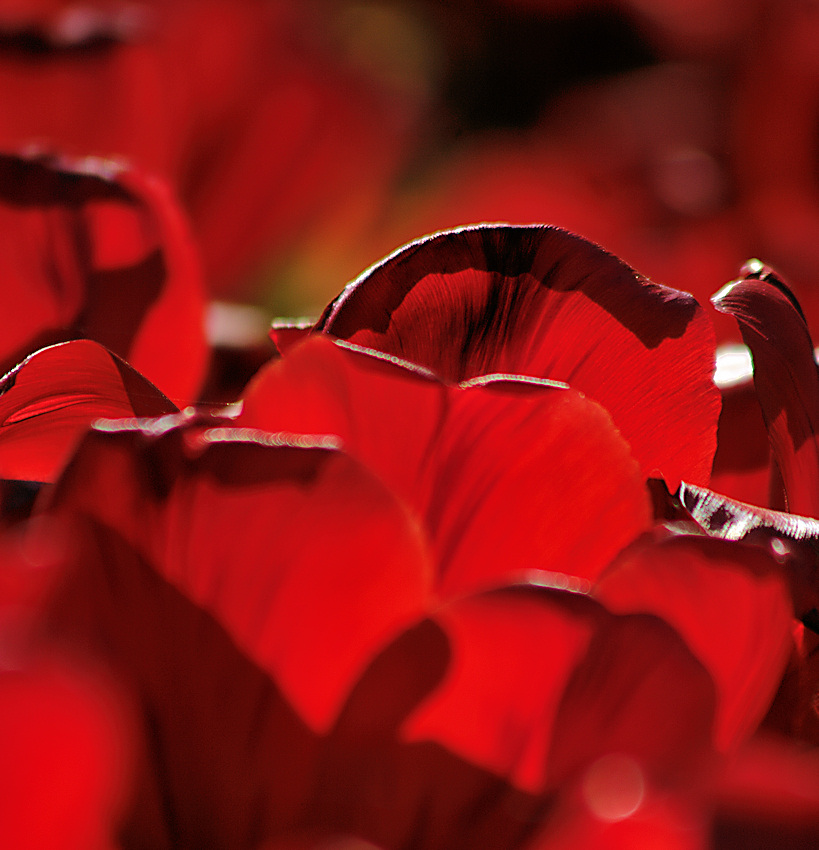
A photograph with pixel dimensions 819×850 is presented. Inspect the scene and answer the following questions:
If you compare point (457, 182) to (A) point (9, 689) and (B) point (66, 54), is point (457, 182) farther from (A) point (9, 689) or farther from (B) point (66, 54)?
(A) point (9, 689)

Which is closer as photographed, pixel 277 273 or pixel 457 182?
pixel 277 273

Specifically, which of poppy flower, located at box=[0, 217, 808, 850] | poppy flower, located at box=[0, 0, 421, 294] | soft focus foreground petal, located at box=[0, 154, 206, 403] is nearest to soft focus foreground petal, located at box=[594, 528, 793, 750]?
poppy flower, located at box=[0, 217, 808, 850]

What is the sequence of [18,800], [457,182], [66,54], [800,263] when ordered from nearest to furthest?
[18,800] → [66,54] → [800,263] → [457,182]

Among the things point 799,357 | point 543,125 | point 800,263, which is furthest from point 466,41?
point 799,357

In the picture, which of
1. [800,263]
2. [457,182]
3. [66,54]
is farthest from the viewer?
[457,182]

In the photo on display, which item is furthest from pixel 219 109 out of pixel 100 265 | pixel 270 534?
pixel 270 534

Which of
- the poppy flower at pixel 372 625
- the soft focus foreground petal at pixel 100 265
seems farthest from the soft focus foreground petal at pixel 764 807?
the soft focus foreground petal at pixel 100 265

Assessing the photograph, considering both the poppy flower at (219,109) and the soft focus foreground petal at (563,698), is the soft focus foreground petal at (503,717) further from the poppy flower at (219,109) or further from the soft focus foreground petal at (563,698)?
the poppy flower at (219,109)
